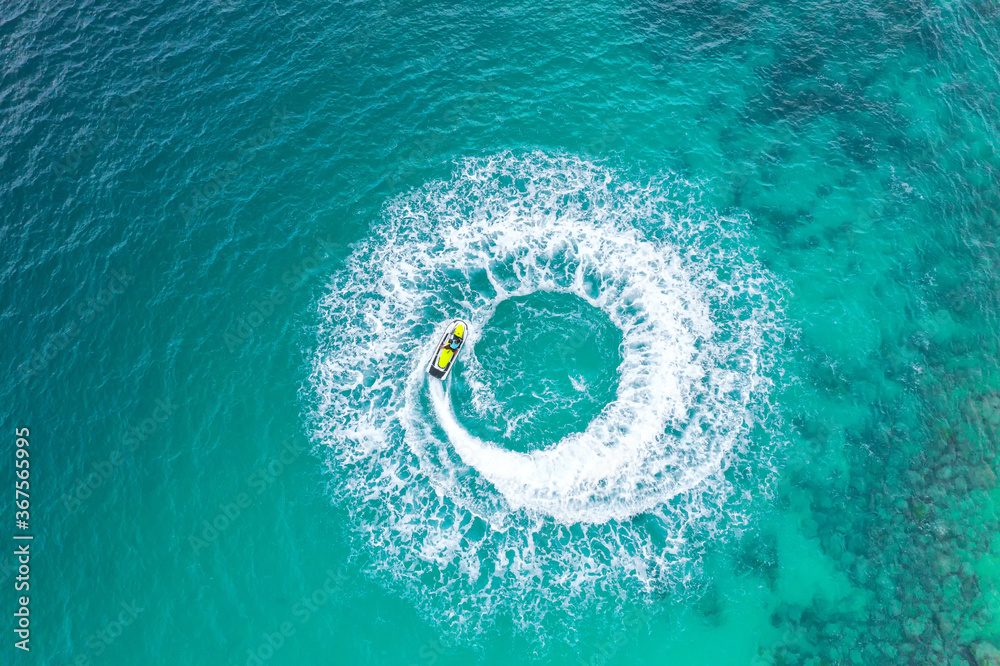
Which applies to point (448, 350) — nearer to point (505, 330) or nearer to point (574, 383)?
point (505, 330)

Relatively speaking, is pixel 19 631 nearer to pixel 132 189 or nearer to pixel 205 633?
pixel 205 633

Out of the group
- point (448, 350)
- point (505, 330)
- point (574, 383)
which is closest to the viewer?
point (574, 383)

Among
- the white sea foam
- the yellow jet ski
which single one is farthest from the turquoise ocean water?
the yellow jet ski

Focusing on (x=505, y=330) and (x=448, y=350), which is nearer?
(x=448, y=350)

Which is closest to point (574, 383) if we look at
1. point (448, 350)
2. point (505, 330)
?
point (505, 330)

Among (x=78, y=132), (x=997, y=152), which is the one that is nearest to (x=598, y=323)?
(x=997, y=152)

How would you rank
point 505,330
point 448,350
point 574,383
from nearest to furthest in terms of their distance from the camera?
point 574,383 < point 448,350 < point 505,330
